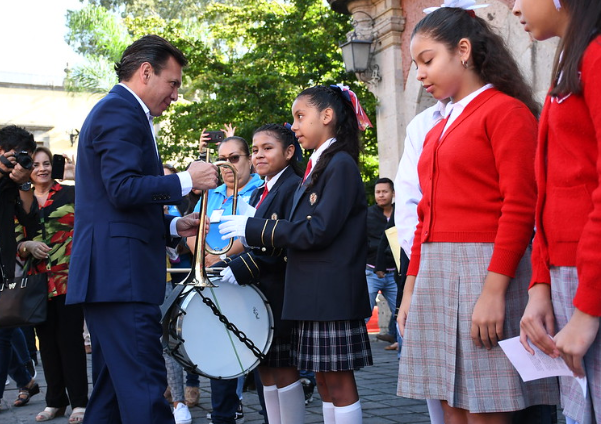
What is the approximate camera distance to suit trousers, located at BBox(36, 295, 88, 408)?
5590mm

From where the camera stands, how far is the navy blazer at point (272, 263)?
4.04 meters

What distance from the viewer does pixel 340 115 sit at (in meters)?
4.04

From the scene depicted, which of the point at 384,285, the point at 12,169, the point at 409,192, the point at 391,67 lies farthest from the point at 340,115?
the point at 391,67

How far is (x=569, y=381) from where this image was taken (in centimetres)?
213

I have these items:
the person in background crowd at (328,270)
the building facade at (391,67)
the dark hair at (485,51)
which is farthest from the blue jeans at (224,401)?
the building facade at (391,67)

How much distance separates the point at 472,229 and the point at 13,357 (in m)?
5.13

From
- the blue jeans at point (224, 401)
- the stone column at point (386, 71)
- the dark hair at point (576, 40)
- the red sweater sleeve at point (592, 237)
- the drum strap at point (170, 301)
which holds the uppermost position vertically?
the stone column at point (386, 71)

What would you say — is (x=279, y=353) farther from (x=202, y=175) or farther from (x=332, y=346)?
(x=202, y=175)

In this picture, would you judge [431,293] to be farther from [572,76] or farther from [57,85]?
[57,85]

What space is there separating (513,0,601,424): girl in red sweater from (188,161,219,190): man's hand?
1.82 meters

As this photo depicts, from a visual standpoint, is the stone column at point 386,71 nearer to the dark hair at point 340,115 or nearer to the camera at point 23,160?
the camera at point 23,160

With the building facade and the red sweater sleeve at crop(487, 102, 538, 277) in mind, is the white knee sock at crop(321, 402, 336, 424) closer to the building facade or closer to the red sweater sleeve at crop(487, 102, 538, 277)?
the red sweater sleeve at crop(487, 102, 538, 277)

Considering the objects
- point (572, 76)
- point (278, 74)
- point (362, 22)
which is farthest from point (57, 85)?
point (572, 76)

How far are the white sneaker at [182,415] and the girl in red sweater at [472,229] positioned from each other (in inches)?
120
